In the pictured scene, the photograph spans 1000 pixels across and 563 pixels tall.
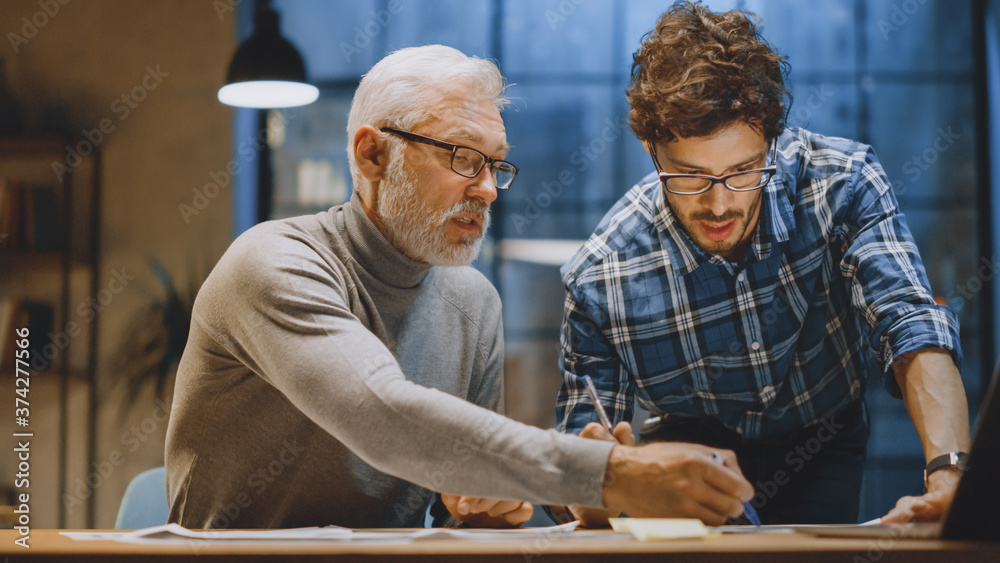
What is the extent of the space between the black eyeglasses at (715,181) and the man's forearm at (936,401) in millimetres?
438

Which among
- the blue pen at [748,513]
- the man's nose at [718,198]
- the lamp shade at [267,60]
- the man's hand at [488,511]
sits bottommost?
the man's hand at [488,511]

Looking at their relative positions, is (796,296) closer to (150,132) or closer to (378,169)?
(378,169)

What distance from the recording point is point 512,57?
3291 millimetres

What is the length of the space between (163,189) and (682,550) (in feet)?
10.7

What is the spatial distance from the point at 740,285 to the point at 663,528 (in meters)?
0.89

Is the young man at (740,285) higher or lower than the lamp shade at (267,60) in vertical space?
lower

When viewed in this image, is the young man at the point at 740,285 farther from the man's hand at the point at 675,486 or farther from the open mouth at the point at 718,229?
the man's hand at the point at 675,486

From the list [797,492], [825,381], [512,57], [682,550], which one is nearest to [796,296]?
[825,381]

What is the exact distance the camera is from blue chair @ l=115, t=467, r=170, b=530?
1554mm

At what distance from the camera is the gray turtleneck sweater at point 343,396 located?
87 cm
